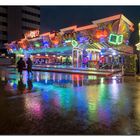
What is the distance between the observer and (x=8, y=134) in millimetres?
6691

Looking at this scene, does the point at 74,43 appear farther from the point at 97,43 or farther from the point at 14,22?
the point at 14,22

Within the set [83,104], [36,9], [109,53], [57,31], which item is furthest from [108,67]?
[36,9]

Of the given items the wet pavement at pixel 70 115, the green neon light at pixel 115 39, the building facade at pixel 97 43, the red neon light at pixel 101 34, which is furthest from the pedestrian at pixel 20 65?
the wet pavement at pixel 70 115

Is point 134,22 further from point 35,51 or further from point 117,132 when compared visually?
point 117,132

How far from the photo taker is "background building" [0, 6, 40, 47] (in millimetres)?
104062

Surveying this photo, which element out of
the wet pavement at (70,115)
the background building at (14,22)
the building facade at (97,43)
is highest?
the background building at (14,22)

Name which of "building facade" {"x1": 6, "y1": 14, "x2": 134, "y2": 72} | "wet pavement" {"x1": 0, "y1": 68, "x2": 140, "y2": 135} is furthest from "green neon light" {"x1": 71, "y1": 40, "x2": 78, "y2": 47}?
"wet pavement" {"x1": 0, "y1": 68, "x2": 140, "y2": 135}

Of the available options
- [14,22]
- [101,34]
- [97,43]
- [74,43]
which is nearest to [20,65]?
[101,34]

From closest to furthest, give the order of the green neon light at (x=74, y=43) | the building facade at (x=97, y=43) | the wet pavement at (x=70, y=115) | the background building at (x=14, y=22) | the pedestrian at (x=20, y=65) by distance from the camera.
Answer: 1. the wet pavement at (x=70, y=115)
2. the pedestrian at (x=20, y=65)
3. the building facade at (x=97, y=43)
4. the green neon light at (x=74, y=43)
5. the background building at (x=14, y=22)

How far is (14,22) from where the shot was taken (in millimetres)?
109312

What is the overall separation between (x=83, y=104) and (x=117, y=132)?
3.57 meters

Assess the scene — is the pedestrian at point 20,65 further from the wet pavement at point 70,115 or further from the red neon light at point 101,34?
the wet pavement at point 70,115

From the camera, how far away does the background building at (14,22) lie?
341 ft
